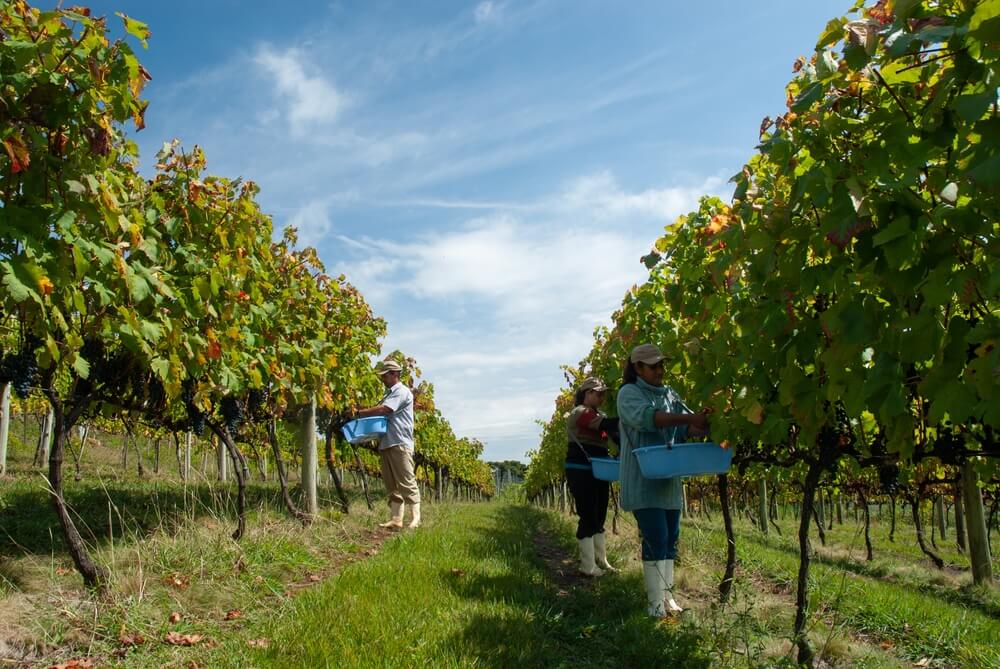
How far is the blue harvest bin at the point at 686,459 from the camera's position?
4121mm

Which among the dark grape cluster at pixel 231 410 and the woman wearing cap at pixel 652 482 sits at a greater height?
the dark grape cluster at pixel 231 410

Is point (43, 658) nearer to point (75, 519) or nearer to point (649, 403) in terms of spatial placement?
point (649, 403)

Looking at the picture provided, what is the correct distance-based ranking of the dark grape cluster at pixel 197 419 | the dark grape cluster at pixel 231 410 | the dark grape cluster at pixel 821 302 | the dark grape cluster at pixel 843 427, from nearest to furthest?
1. the dark grape cluster at pixel 821 302
2. the dark grape cluster at pixel 843 427
3. the dark grape cluster at pixel 197 419
4. the dark grape cluster at pixel 231 410

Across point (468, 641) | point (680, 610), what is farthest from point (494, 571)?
point (468, 641)

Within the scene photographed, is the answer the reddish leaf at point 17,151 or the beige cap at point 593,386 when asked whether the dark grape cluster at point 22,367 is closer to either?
the reddish leaf at point 17,151

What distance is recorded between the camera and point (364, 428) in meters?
8.28

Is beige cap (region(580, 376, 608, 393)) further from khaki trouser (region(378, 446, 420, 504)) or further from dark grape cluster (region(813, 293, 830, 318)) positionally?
dark grape cluster (region(813, 293, 830, 318))

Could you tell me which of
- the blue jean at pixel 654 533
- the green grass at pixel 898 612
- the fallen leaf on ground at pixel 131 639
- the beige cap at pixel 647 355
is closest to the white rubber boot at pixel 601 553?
the green grass at pixel 898 612

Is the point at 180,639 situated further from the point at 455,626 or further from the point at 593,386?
the point at 593,386

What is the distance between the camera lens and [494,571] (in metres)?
5.69

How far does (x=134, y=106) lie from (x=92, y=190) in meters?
0.52

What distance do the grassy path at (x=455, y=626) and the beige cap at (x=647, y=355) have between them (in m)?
1.71

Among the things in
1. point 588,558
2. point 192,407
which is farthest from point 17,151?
point 588,558

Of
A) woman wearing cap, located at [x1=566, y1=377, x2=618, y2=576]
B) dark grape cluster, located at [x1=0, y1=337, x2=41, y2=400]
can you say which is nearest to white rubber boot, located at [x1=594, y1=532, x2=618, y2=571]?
woman wearing cap, located at [x1=566, y1=377, x2=618, y2=576]
